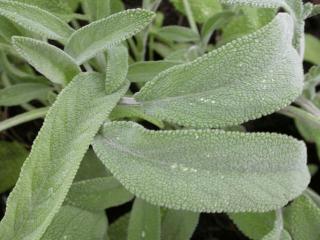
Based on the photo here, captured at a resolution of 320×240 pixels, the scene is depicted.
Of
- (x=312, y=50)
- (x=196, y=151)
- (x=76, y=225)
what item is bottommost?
(x=312, y=50)

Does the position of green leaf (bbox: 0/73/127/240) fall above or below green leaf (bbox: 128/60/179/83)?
above

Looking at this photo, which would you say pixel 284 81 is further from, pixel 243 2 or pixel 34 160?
pixel 34 160

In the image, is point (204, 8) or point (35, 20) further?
point (204, 8)

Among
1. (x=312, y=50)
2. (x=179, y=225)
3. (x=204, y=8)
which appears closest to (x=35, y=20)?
(x=179, y=225)

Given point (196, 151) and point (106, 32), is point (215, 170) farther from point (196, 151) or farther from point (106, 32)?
point (106, 32)

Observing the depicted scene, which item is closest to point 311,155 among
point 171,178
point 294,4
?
point 294,4

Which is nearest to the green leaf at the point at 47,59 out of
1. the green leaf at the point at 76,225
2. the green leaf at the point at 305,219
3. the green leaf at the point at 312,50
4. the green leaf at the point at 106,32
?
the green leaf at the point at 106,32

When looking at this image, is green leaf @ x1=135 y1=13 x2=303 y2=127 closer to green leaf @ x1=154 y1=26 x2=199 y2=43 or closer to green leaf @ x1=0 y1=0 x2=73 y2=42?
green leaf @ x1=0 y1=0 x2=73 y2=42

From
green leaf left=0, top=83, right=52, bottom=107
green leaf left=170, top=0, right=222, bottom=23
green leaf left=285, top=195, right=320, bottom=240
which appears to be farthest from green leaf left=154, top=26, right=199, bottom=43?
green leaf left=285, top=195, right=320, bottom=240
